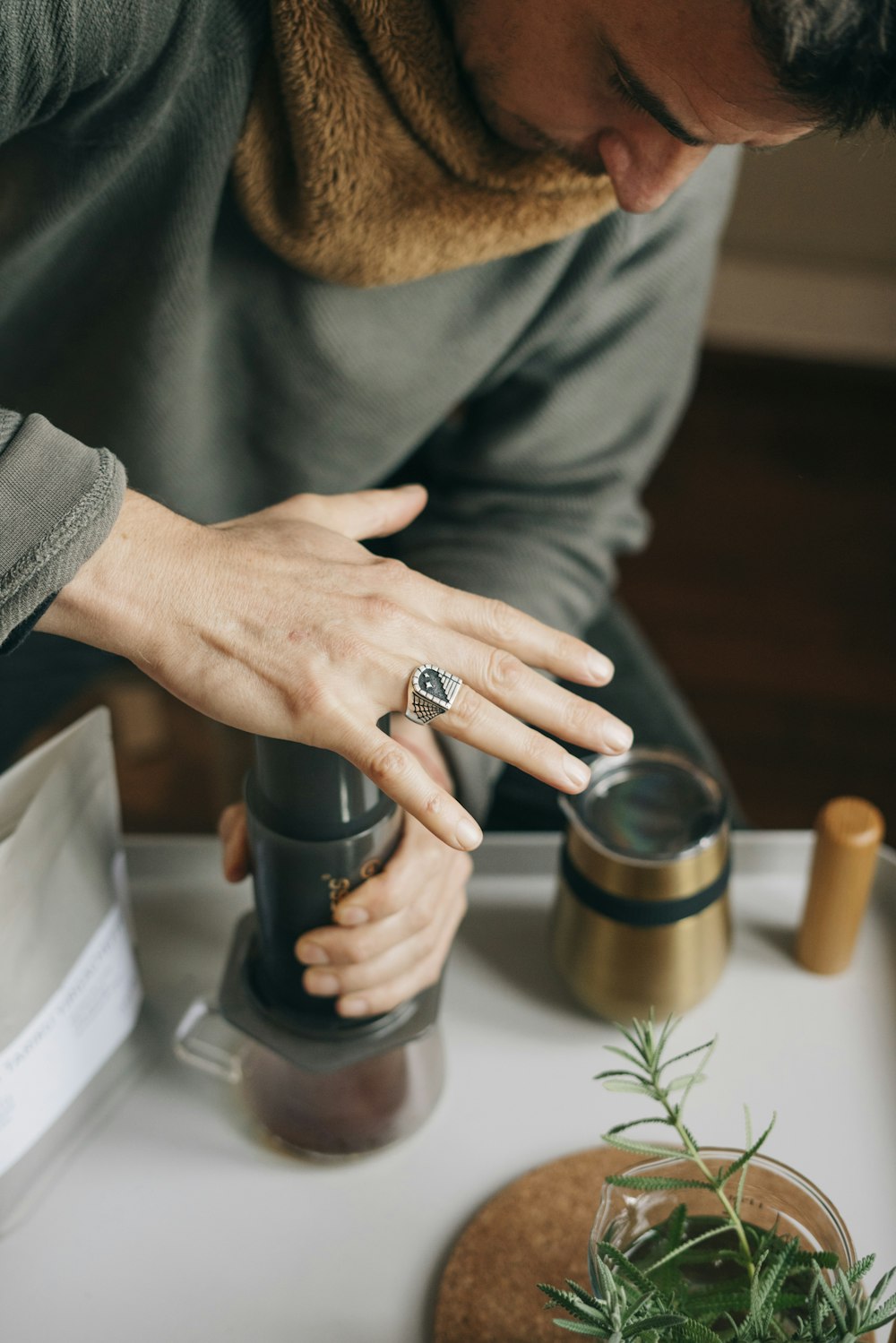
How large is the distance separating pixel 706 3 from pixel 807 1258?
1.80ft

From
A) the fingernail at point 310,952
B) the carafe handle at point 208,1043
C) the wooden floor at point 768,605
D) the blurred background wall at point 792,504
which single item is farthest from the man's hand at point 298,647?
the blurred background wall at point 792,504

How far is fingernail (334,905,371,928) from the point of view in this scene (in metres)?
0.62

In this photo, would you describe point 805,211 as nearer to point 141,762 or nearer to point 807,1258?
point 141,762

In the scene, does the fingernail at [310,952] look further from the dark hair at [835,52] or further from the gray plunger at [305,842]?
the dark hair at [835,52]

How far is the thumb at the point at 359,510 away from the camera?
0.68 m

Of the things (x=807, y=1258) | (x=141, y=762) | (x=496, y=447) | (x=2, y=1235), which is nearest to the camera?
(x=807, y=1258)

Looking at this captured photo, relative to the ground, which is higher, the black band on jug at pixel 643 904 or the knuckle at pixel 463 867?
the black band on jug at pixel 643 904

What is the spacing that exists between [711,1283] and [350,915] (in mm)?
238

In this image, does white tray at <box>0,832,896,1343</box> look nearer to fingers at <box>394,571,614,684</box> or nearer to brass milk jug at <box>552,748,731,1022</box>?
brass milk jug at <box>552,748,731,1022</box>

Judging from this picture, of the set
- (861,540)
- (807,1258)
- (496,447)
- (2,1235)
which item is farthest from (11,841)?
(861,540)

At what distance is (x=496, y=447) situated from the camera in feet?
3.35

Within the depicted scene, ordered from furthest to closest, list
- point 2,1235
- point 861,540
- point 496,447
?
point 861,540
point 496,447
point 2,1235

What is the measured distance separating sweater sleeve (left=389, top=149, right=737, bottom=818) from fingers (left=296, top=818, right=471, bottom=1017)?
0.22 meters

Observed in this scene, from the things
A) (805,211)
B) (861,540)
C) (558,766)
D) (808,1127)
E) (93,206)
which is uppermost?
(93,206)
